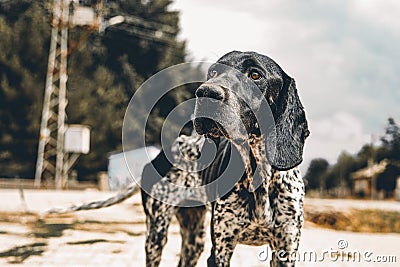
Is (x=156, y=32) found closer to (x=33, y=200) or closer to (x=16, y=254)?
(x=33, y=200)

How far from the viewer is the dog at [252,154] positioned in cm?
364

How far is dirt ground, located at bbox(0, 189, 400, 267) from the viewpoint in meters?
8.01

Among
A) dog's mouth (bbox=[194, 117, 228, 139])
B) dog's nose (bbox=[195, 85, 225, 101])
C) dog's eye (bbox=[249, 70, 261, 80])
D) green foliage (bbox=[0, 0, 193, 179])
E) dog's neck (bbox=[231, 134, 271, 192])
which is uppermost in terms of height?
green foliage (bbox=[0, 0, 193, 179])

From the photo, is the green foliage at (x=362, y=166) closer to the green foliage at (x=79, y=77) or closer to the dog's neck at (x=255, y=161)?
the dog's neck at (x=255, y=161)

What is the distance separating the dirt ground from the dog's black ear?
7.45ft

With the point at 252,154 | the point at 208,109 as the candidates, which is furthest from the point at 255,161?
the point at 208,109

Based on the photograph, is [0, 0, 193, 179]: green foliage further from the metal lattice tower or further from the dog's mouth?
the dog's mouth

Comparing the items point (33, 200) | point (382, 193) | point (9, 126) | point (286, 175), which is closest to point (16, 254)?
point (286, 175)

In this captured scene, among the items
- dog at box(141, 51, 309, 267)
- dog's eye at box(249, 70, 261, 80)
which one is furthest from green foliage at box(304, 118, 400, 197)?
dog's eye at box(249, 70, 261, 80)

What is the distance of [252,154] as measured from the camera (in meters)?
4.12

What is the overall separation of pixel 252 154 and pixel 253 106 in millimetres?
459

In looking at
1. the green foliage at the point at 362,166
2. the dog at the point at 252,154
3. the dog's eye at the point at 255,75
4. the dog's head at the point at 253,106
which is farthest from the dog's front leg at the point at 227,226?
the green foliage at the point at 362,166

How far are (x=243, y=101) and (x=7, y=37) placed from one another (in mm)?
→ 28541

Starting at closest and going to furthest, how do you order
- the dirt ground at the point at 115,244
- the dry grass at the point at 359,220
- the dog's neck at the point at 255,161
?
1. the dog's neck at the point at 255,161
2. the dirt ground at the point at 115,244
3. the dry grass at the point at 359,220
